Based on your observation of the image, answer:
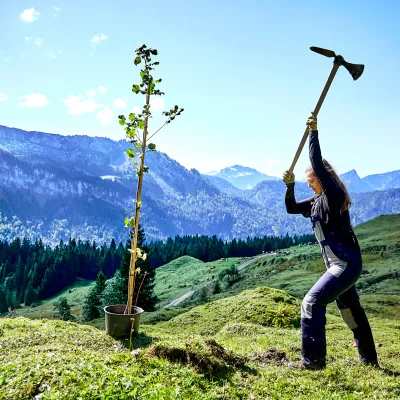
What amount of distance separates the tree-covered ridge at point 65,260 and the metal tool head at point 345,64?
144489 mm

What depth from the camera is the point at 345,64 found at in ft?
28.4

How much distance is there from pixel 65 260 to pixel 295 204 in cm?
16627

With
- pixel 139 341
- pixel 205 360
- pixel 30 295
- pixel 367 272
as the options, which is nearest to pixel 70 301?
pixel 30 295

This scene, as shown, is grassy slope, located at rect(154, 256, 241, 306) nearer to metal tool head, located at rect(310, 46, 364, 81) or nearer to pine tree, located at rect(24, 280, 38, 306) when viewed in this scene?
pine tree, located at rect(24, 280, 38, 306)

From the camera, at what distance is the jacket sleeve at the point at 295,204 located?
8.78 meters

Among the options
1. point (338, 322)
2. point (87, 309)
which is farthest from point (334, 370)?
point (87, 309)

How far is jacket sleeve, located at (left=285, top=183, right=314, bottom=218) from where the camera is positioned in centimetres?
878

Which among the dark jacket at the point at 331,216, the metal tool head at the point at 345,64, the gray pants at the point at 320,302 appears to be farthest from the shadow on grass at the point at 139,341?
the metal tool head at the point at 345,64

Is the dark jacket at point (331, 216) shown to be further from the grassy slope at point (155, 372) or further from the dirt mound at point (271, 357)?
the dirt mound at point (271, 357)

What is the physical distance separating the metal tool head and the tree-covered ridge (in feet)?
474

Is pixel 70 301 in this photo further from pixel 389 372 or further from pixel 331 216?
pixel 331 216

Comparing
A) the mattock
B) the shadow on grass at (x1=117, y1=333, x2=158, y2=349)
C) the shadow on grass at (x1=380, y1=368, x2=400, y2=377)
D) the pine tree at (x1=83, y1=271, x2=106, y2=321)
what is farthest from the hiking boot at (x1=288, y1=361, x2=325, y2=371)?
the pine tree at (x1=83, y1=271, x2=106, y2=321)

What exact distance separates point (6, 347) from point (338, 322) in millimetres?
13447

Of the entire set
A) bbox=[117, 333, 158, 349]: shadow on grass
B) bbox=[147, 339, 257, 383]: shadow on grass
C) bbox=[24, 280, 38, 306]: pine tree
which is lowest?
bbox=[24, 280, 38, 306]: pine tree
